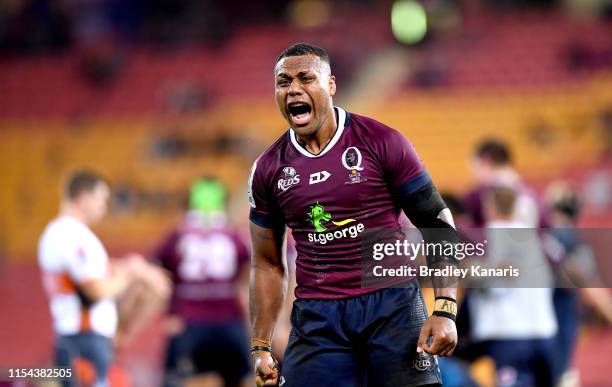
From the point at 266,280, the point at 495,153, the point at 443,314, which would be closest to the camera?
the point at 443,314

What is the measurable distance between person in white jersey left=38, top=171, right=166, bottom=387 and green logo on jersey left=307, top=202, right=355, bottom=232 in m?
2.94

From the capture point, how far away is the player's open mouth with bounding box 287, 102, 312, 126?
4602 millimetres

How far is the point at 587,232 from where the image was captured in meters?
10.2

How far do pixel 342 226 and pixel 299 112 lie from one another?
1.74 ft

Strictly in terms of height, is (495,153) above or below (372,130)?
above

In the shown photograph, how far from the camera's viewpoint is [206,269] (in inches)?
359

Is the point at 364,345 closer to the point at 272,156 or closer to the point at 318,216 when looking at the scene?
the point at 318,216

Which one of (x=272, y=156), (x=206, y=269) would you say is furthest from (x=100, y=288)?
(x=272, y=156)

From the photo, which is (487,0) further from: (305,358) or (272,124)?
(305,358)

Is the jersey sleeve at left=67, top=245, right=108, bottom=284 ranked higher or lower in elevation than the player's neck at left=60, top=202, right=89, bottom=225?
lower

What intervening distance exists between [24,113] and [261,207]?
20.0 meters

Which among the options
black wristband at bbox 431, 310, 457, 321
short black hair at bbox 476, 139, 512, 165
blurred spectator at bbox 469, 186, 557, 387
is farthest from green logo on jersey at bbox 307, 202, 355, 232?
short black hair at bbox 476, 139, 512, 165

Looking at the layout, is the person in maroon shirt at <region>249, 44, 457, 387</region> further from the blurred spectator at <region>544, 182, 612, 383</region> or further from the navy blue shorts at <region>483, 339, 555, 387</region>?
the blurred spectator at <region>544, 182, 612, 383</region>

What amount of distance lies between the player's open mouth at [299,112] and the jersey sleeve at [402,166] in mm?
348
